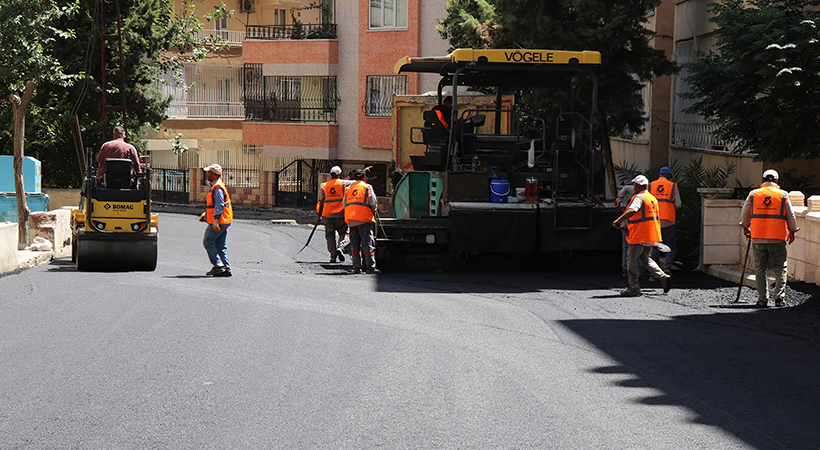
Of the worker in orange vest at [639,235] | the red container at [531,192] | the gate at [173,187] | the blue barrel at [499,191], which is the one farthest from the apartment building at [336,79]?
the worker in orange vest at [639,235]

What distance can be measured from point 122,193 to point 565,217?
6363 millimetres

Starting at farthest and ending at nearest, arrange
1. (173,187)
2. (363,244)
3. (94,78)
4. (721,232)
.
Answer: (173,187), (94,78), (363,244), (721,232)

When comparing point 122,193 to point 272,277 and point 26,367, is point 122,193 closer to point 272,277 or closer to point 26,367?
point 272,277

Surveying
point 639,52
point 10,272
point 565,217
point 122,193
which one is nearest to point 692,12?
point 639,52

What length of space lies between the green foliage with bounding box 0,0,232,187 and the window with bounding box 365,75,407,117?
5486 millimetres

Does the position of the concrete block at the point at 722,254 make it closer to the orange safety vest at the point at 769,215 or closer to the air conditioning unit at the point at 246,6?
the orange safety vest at the point at 769,215

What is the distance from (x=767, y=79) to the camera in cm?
1338

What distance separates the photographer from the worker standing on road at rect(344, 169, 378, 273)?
14.2 meters

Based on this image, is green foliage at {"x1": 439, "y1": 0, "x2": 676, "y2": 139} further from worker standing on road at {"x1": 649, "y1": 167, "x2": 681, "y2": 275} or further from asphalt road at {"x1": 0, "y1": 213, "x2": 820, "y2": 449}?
asphalt road at {"x1": 0, "y1": 213, "x2": 820, "y2": 449}

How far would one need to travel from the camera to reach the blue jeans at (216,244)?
13.5 m

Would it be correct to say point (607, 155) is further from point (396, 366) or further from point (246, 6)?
point (246, 6)

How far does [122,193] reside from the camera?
1374 cm

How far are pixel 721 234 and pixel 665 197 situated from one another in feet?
3.41

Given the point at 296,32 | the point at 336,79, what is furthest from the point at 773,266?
the point at 296,32
